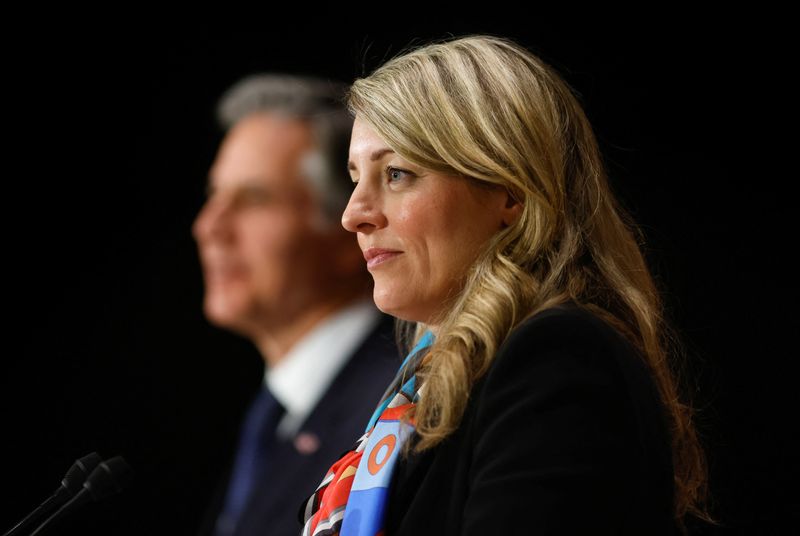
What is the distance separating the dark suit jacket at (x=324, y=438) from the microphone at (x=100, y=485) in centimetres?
101

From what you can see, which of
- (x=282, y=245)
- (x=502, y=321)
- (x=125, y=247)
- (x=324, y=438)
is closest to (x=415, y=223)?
(x=502, y=321)

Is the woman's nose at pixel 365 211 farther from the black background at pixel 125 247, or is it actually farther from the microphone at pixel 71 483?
the black background at pixel 125 247

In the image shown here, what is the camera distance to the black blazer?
128cm

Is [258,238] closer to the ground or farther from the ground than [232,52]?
closer to the ground

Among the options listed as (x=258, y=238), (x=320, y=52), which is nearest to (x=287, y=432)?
(x=258, y=238)

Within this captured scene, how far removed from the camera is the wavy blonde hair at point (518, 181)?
1.54 meters

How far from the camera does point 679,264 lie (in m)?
2.75

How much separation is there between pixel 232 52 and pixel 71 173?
733mm

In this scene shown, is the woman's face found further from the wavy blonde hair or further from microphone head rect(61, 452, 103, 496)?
microphone head rect(61, 452, 103, 496)

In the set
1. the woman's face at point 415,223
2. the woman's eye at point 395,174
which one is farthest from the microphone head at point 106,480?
the woman's eye at point 395,174

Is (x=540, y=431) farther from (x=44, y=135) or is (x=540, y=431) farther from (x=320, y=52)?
(x=44, y=135)

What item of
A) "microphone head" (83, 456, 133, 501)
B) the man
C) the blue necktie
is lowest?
the blue necktie

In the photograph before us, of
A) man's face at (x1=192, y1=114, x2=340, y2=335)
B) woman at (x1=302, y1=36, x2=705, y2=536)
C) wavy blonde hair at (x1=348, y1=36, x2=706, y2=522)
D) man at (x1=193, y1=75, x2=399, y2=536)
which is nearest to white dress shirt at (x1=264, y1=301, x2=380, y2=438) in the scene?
man at (x1=193, y1=75, x2=399, y2=536)

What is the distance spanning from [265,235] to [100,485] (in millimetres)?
1822
